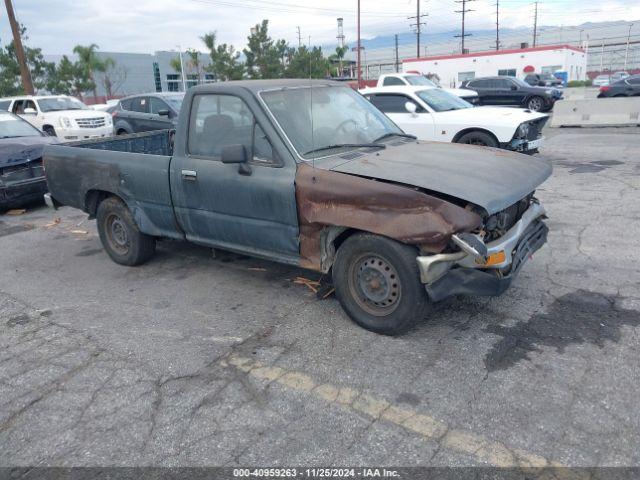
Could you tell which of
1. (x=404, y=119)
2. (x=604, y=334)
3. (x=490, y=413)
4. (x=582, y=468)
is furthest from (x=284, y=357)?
(x=404, y=119)

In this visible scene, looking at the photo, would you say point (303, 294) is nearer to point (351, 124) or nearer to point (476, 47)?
point (351, 124)

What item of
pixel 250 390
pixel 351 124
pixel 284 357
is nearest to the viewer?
pixel 250 390

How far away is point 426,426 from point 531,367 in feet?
3.13

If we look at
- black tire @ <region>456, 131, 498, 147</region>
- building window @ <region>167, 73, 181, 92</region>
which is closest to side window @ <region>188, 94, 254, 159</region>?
black tire @ <region>456, 131, 498, 147</region>

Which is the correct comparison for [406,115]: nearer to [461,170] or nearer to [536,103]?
[461,170]

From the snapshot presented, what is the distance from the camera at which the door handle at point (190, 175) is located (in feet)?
15.3

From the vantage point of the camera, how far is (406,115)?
10.6 meters

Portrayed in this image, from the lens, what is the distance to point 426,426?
→ 293 cm

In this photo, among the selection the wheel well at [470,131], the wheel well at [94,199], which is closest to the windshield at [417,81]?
the wheel well at [470,131]

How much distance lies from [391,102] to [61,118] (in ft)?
32.2

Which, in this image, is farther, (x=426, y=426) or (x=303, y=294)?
(x=303, y=294)

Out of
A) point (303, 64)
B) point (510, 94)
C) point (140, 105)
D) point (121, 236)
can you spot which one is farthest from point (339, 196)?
point (303, 64)

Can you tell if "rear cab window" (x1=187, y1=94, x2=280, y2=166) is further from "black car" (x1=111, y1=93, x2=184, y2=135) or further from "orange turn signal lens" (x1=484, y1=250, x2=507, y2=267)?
"black car" (x1=111, y1=93, x2=184, y2=135)

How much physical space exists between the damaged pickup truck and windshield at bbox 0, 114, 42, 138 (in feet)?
17.0
